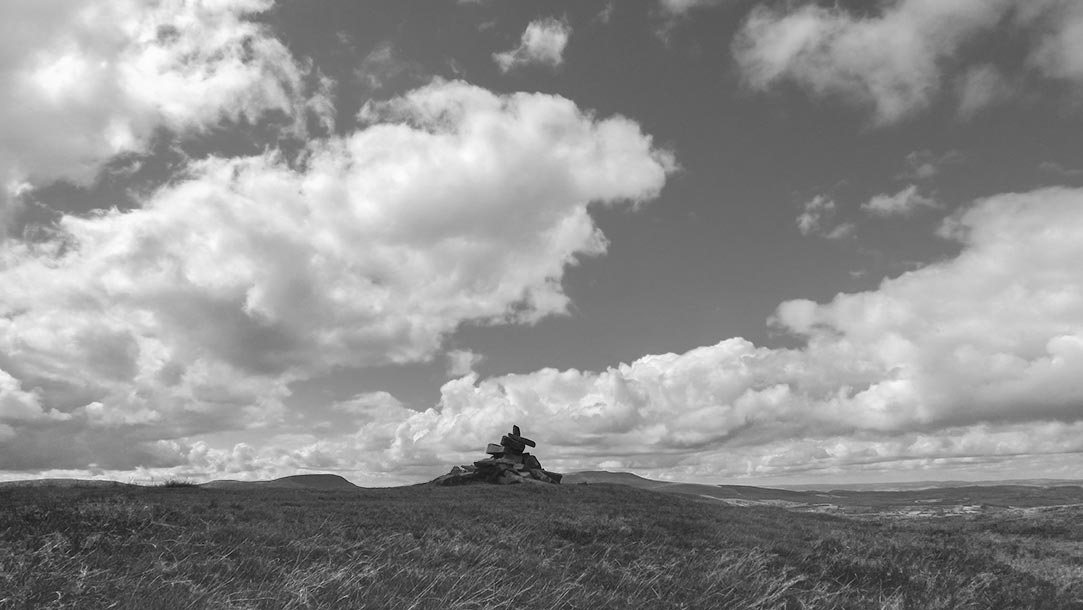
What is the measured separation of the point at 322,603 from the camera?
7180 millimetres

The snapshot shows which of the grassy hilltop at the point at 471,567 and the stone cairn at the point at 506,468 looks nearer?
the grassy hilltop at the point at 471,567

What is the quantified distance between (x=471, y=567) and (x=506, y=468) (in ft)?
167

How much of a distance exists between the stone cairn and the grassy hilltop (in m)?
35.0

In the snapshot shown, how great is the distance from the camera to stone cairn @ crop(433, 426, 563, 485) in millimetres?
58031

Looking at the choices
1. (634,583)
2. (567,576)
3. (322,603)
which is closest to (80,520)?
(322,603)

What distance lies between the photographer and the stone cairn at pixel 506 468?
58.0 meters

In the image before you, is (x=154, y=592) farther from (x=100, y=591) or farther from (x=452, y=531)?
(x=452, y=531)

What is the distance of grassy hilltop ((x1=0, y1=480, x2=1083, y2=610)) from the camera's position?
292 inches

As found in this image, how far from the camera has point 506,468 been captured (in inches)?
2376

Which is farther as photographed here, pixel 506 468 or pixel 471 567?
pixel 506 468

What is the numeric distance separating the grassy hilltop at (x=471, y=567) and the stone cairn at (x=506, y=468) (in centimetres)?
3503

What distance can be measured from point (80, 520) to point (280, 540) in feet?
13.2

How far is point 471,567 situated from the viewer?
35.7 feet

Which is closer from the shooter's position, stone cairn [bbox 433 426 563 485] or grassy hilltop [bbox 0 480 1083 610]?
grassy hilltop [bbox 0 480 1083 610]
